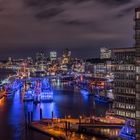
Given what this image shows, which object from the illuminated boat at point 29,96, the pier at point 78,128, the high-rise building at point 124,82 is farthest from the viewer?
the illuminated boat at point 29,96

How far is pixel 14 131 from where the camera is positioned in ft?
177

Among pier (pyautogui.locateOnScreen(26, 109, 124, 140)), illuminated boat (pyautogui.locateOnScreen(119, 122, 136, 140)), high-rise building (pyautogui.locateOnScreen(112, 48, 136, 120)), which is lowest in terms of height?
pier (pyautogui.locateOnScreen(26, 109, 124, 140))

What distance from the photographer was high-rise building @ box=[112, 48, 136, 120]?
1617 inches

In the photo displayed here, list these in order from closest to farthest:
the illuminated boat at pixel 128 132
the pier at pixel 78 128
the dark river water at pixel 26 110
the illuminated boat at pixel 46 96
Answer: the illuminated boat at pixel 128 132 → the pier at pixel 78 128 → the dark river water at pixel 26 110 → the illuminated boat at pixel 46 96

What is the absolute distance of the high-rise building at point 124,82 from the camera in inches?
1617

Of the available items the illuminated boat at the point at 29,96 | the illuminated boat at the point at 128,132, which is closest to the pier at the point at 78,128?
the illuminated boat at the point at 128,132

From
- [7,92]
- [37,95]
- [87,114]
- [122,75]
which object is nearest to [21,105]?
[37,95]

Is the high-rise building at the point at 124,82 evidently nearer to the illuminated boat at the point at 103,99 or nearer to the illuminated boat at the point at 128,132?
the illuminated boat at the point at 128,132

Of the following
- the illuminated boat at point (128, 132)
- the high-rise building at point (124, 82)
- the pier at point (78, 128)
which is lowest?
the pier at point (78, 128)

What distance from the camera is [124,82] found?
42531mm

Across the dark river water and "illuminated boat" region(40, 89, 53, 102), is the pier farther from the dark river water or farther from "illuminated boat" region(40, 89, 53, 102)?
"illuminated boat" region(40, 89, 53, 102)

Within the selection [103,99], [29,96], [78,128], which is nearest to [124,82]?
[78,128]

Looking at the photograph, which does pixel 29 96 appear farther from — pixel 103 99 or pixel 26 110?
pixel 26 110

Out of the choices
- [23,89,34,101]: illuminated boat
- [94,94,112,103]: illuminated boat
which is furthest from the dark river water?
[94,94,112,103]: illuminated boat
